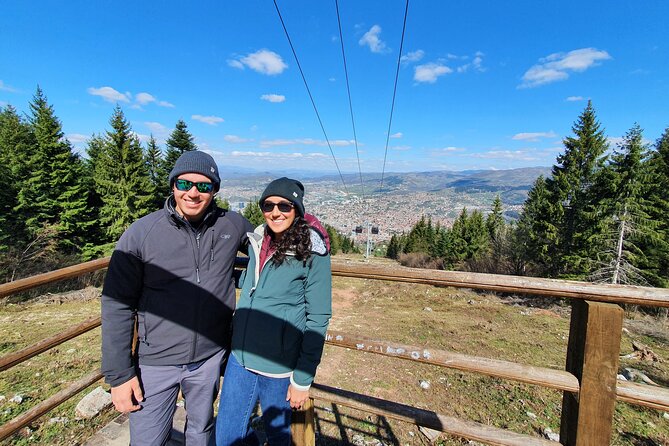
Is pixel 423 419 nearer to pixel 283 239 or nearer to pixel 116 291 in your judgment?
pixel 283 239

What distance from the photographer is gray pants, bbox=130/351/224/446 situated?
177cm

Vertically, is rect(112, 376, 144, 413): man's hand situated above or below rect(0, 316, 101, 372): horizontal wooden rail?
below

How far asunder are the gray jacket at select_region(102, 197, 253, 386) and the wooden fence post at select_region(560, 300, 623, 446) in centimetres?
192

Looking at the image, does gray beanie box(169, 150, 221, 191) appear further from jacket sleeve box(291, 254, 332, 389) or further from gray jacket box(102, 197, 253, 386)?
jacket sleeve box(291, 254, 332, 389)

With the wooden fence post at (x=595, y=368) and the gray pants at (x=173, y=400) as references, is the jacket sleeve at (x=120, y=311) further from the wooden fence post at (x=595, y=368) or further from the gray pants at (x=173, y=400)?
the wooden fence post at (x=595, y=368)

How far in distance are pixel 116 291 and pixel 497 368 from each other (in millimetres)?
2066

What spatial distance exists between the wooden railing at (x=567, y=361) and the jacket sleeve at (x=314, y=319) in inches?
9.4

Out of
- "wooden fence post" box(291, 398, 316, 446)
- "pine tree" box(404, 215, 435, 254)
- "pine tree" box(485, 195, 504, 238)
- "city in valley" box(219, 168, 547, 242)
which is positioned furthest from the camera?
"city in valley" box(219, 168, 547, 242)

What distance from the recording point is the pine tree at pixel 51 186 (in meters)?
19.0

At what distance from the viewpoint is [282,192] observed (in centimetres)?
175

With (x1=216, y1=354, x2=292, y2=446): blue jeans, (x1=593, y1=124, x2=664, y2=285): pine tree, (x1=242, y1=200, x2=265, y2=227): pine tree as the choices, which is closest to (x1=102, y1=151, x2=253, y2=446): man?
(x1=216, y1=354, x2=292, y2=446): blue jeans

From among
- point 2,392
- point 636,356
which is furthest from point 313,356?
point 636,356

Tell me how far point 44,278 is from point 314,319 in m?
1.73

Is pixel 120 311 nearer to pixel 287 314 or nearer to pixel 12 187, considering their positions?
pixel 287 314
